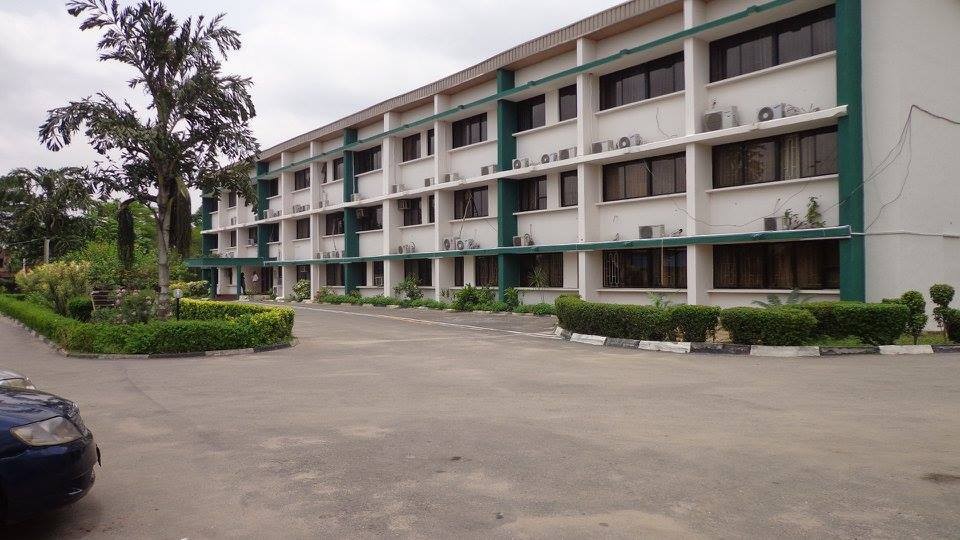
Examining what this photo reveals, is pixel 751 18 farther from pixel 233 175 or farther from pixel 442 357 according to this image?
pixel 233 175

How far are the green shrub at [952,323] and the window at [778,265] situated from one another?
3696 millimetres

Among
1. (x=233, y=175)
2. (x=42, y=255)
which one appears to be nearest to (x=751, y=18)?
(x=233, y=175)

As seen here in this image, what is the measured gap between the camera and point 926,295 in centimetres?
1598

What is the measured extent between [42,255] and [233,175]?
44.1 meters

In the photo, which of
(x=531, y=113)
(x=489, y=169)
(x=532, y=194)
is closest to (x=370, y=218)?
(x=489, y=169)

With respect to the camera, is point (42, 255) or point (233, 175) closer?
point (233, 175)

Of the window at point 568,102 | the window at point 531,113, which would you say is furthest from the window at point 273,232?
the window at point 568,102

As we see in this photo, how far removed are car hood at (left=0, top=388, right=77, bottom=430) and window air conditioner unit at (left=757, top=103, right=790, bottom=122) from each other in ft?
56.9

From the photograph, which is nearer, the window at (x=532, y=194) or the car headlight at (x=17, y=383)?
the car headlight at (x=17, y=383)

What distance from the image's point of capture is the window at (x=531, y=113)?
2569 centimetres

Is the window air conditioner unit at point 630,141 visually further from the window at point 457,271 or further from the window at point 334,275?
the window at point 334,275

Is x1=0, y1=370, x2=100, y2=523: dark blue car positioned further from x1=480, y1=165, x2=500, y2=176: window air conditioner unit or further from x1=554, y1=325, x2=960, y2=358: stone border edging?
x1=480, y1=165, x2=500, y2=176: window air conditioner unit

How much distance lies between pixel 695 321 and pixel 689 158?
7157 mm

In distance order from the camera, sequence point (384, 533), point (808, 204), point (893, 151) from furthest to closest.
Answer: point (808, 204), point (893, 151), point (384, 533)
